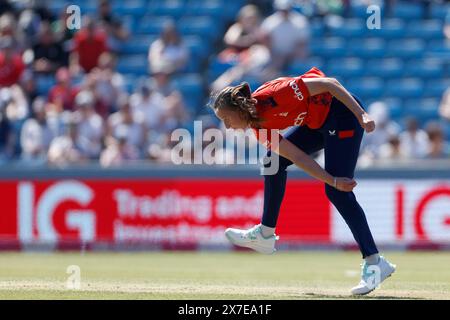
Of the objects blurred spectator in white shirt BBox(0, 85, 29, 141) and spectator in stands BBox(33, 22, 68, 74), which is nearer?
blurred spectator in white shirt BBox(0, 85, 29, 141)

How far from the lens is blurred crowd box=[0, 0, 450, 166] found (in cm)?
1588

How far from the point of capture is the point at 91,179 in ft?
49.8

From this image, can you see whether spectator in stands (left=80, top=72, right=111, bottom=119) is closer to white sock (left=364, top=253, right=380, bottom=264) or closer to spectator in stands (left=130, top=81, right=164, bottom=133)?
spectator in stands (left=130, top=81, right=164, bottom=133)

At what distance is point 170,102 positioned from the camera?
1670cm

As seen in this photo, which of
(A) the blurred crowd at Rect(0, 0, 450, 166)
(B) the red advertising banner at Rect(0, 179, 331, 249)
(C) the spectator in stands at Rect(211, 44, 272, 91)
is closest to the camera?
(B) the red advertising banner at Rect(0, 179, 331, 249)

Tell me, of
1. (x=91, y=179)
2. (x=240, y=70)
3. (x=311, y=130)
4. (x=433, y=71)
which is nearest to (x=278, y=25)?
(x=240, y=70)

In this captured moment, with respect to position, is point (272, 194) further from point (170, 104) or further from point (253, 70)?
point (253, 70)

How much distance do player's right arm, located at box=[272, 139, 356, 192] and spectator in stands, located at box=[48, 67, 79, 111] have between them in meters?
9.59

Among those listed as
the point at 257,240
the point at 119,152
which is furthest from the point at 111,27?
the point at 257,240

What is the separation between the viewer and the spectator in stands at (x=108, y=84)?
17.1 meters

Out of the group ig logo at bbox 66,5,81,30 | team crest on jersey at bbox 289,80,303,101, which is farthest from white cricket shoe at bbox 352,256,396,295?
ig logo at bbox 66,5,81,30

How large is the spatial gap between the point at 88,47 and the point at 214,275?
331 inches
